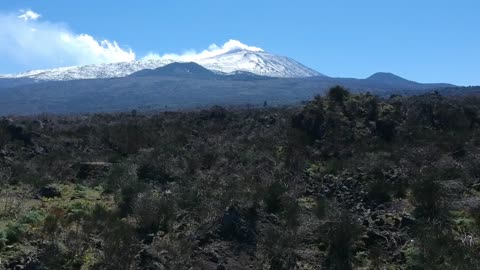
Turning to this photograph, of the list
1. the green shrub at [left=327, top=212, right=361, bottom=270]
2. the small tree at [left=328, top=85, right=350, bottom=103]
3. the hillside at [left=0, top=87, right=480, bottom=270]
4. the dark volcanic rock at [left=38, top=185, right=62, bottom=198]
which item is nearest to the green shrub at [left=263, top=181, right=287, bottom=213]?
the hillside at [left=0, top=87, right=480, bottom=270]

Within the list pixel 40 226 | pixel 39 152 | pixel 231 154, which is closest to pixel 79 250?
pixel 40 226

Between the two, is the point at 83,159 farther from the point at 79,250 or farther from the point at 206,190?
the point at 79,250

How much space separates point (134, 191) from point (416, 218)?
22.2 feet

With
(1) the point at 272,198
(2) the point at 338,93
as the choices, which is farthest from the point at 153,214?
(2) the point at 338,93

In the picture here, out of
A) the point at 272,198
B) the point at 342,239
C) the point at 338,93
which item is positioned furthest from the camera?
the point at 338,93

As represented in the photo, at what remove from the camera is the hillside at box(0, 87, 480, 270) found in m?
9.13

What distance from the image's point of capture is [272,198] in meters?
12.2

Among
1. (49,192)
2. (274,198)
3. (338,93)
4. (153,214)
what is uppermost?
(338,93)

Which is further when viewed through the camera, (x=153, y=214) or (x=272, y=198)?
(x=272, y=198)

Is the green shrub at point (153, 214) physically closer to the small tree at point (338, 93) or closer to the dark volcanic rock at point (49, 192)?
the dark volcanic rock at point (49, 192)

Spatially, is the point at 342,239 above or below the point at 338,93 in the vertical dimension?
below

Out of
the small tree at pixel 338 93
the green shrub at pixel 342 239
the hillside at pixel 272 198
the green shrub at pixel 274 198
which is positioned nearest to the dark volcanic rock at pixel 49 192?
the hillside at pixel 272 198

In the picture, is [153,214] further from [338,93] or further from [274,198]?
[338,93]

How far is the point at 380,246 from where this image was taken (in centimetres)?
994
